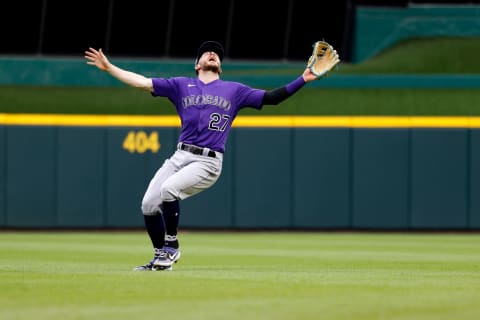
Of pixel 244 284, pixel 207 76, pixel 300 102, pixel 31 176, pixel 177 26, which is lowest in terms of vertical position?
pixel 244 284

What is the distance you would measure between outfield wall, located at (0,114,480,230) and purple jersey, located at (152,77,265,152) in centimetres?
1228

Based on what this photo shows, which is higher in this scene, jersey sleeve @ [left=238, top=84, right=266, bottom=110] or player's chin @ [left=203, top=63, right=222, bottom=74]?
player's chin @ [left=203, top=63, right=222, bottom=74]

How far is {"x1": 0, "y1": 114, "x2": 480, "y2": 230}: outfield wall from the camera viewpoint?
2241cm

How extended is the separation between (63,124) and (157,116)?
1863 millimetres

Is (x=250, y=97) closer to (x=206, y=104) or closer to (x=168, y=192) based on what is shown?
(x=206, y=104)

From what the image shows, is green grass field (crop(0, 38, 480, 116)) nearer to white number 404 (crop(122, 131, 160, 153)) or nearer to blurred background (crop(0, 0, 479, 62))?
white number 404 (crop(122, 131, 160, 153))

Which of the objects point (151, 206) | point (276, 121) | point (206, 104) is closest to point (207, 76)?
point (206, 104)

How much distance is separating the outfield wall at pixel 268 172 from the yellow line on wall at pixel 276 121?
0.02m

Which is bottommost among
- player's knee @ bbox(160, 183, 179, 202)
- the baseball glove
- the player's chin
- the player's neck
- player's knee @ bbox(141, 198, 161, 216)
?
player's knee @ bbox(141, 198, 161, 216)

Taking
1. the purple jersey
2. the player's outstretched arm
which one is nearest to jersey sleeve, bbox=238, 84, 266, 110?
the purple jersey

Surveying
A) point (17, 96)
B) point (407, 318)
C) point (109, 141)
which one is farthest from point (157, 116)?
point (407, 318)

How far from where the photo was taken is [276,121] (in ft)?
74.2

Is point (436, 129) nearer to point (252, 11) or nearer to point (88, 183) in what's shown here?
point (252, 11)

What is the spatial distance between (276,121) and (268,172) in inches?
40.7
